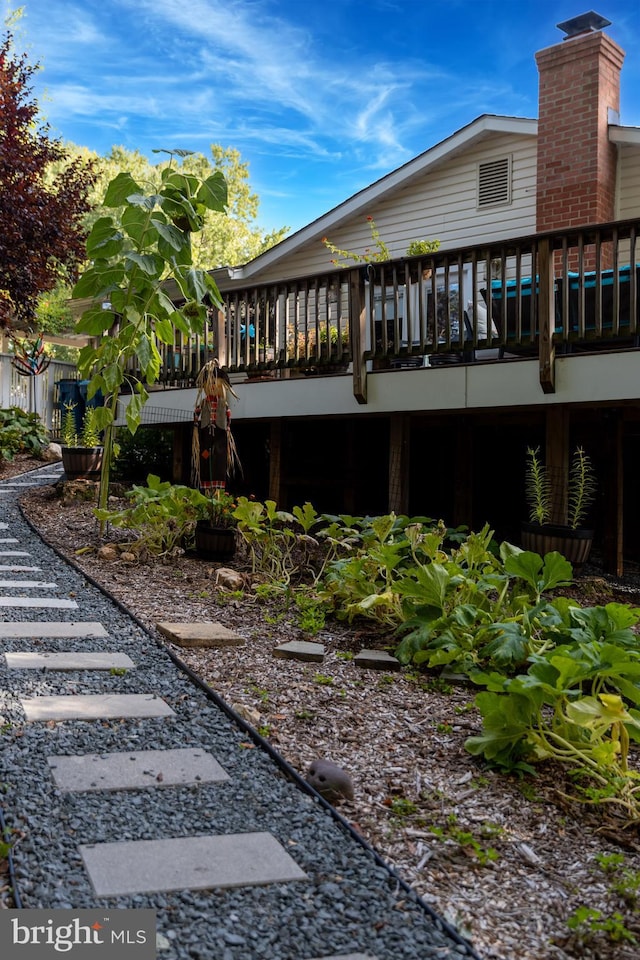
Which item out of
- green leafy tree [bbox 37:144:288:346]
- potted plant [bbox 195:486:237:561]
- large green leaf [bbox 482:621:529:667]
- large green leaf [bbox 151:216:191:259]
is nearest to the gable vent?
large green leaf [bbox 151:216:191:259]

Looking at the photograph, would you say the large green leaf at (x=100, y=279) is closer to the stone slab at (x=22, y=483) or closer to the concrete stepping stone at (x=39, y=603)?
the concrete stepping stone at (x=39, y=603)

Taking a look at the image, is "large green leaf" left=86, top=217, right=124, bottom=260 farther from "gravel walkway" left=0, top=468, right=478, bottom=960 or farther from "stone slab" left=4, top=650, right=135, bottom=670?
"gravel walkway" left=0, top=468, right=478, bottom=960

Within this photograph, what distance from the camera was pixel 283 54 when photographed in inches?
664

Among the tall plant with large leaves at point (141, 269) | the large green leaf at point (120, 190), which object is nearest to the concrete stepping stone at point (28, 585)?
the tall plant with large leaves at point (141, 269)

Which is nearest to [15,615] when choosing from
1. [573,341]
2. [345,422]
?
[573,341]

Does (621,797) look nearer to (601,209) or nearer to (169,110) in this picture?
(601,209)

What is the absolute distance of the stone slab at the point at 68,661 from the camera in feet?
10.5

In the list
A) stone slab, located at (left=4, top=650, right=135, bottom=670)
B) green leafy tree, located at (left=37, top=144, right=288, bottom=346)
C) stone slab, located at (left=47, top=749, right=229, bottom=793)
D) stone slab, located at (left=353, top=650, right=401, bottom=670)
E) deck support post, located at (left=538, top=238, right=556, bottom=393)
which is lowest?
stone slab, located at (left=353, top=650, right=401, bottom=670)

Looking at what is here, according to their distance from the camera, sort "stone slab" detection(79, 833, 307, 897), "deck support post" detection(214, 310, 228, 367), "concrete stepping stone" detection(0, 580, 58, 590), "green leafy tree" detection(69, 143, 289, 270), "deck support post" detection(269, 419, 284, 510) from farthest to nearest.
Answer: "green leafy tree" detection(69, 143, 289, 270), "deck support post" detection(214, 310, 228, 367), "deck support post" detection(269, 419, 284, 510), "concrete stepping stone" detection(0, 580, 58, 590), "stone slab" detection(79, 833, 307, 897)

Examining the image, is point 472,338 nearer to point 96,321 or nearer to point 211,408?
point 211,408

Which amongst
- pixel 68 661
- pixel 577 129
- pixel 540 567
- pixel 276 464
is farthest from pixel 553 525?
pixel 577 129

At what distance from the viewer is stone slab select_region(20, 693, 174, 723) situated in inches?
107

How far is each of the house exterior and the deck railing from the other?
0.06 feet

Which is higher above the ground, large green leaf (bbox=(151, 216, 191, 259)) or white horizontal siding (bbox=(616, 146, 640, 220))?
white horizontal siding (bbox=(616, 146, 640, 220))
